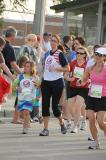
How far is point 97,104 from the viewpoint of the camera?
10.1 meters

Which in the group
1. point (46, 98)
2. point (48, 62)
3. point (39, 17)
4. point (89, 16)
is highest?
point (89, 16)

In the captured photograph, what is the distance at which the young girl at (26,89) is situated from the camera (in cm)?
1202

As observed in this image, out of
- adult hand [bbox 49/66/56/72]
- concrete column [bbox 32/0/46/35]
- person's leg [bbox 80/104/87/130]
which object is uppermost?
concrete column [bbox 32/0/46/35]

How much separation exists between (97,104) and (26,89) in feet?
7.91

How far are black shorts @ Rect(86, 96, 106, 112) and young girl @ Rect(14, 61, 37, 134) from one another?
2.10 m

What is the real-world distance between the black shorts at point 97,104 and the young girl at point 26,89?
2.10 m

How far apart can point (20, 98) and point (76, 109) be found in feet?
3.93

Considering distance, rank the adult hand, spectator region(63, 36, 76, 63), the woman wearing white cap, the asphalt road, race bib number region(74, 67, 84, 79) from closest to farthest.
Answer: the asphalt road < the woman wearing white cap < the adult hand < race bib number region(74, 67, 84, 79) < spectator region(63, 36, 76, 63)

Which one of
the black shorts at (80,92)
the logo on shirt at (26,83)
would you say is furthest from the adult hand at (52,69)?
the black shorts at (80,92)

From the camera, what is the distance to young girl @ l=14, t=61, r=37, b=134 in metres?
12.0

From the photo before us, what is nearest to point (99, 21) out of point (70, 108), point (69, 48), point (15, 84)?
point (69, 48)

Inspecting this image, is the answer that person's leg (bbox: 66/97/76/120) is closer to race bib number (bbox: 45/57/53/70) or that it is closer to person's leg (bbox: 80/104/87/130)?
person's leg (bbox: 80/104/87/130)

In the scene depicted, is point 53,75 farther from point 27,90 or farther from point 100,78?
point 100,78

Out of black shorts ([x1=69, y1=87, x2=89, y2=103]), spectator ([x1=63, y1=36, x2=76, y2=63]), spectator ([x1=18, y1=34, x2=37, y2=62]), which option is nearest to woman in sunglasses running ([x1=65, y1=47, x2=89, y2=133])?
black shorts ([x1=69, y1=87, x2=89, y2=103])
